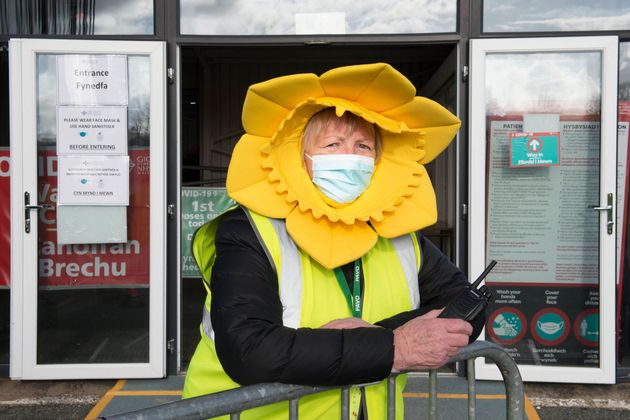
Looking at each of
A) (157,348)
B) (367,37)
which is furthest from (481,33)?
(157,348)

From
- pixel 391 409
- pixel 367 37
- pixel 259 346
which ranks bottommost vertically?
pixel 391 409

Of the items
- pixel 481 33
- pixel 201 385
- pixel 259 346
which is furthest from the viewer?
pixel 481 33

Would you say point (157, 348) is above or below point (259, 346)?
below

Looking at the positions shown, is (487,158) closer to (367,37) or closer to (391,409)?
(367,37)

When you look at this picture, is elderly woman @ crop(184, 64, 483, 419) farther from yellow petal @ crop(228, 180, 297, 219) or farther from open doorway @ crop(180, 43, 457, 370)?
open doorway @ crop(180, 43, 457, 370)

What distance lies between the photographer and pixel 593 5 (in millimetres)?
3607

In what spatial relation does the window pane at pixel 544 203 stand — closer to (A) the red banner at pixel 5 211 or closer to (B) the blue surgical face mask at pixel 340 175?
(B) the blue surgical face mask at pixel 340 175

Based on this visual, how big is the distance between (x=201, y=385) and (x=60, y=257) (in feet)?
9.15

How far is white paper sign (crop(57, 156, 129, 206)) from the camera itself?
359cm

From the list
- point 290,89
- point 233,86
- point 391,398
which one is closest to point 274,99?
point 290,89

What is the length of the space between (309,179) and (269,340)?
19.0 inches

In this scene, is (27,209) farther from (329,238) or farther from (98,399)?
(329,238)

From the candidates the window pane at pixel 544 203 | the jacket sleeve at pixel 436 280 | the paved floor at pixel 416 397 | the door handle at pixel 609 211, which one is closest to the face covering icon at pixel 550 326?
the window pane at pixel 544 203

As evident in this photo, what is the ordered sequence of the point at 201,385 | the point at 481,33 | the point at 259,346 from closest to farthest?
the point at 259,346
the point at 201,385
the point at 481,33
